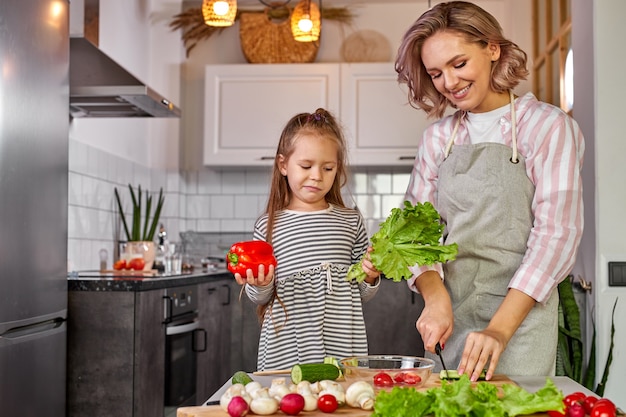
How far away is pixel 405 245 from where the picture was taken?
1.62m

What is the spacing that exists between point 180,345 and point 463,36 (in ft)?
8.08

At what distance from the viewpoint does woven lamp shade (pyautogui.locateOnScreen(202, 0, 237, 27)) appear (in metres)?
4.55

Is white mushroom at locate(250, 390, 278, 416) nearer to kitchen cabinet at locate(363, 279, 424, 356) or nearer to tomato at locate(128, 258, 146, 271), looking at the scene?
tomato at locate(128, 258, 146, 271)

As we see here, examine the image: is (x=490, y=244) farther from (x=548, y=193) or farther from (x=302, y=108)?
(x=302, y=108)

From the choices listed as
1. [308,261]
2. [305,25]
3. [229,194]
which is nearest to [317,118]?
[308,261]

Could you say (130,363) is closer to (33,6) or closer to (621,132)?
(33,6)

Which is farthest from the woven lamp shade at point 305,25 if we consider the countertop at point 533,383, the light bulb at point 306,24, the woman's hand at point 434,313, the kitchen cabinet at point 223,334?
the countertop at point 533,383

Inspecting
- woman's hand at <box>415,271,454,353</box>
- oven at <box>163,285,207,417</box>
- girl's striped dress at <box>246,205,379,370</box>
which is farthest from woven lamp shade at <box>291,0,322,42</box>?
woman's hand at <box>415,271,454,353</box>

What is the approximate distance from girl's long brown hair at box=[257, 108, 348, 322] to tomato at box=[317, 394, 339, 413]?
1.00 metres

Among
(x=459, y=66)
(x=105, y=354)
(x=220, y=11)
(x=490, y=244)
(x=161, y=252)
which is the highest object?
(x=220, y=11)

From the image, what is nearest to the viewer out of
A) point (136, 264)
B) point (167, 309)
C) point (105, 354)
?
point (105, 354)

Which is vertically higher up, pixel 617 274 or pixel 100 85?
pixel 100 85

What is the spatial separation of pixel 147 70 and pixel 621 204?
358 centimetres

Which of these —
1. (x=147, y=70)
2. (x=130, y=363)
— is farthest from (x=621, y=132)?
(x=147, y=70)
